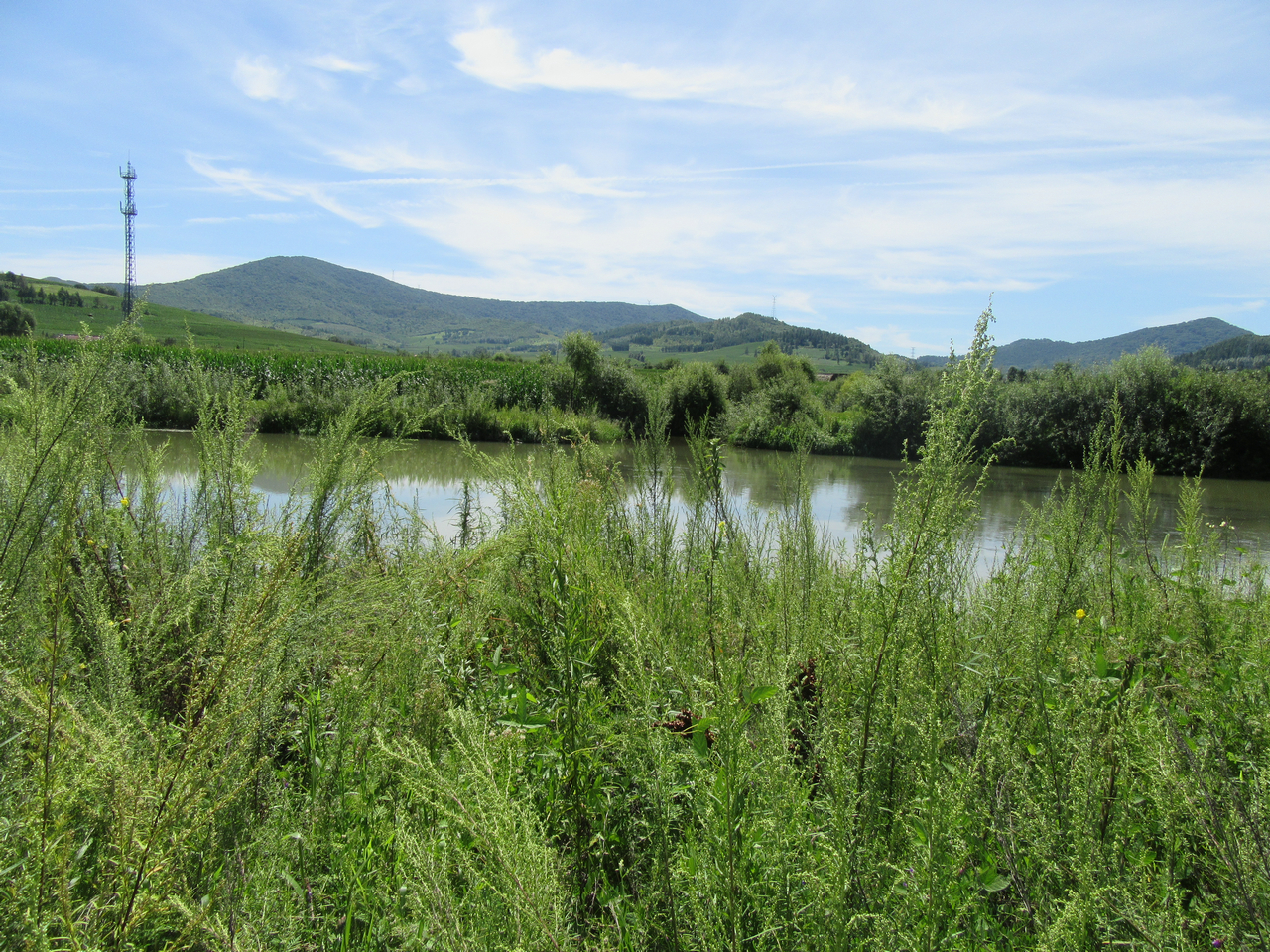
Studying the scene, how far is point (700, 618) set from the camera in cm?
258

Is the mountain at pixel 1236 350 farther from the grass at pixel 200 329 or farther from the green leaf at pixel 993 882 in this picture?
the green leaf at pixel 993 882

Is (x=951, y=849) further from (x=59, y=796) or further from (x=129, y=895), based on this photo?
(x=59, y=796)

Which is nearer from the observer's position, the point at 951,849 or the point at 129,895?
the point at 129,895

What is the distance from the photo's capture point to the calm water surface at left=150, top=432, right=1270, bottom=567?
11195 millimetres

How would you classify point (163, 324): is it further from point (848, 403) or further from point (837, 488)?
point (837, 488)

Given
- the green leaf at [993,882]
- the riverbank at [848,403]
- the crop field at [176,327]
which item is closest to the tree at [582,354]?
the riverbank at [848,403]

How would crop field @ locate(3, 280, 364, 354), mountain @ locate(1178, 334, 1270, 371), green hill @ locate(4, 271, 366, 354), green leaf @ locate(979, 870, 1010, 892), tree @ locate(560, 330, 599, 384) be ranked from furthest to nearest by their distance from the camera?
mountain @ locate(1178, 334, 1270, 371) → green hill @ locate(4, 271, 366, 354) → crop field @ locate(3, 280, 364, 354) → tree @ locate(560, 330, 599, 384) → green leaf @ locate(979, 870, 1010, 892)

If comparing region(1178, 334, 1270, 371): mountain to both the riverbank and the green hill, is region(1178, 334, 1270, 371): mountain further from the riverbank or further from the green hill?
the green hill

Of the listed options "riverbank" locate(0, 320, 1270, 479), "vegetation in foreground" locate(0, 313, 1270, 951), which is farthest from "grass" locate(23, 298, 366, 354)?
"vegetation in foreground" locate(0, 313, 1270, 951)

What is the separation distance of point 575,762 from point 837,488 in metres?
17.8

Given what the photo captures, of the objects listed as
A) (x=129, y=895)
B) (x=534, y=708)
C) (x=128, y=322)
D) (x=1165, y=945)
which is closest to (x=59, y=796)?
(x=129, y=895)

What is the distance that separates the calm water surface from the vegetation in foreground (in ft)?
19.6

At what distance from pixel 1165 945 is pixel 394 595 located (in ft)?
7.09

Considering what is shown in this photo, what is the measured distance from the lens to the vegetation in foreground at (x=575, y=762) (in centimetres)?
101
